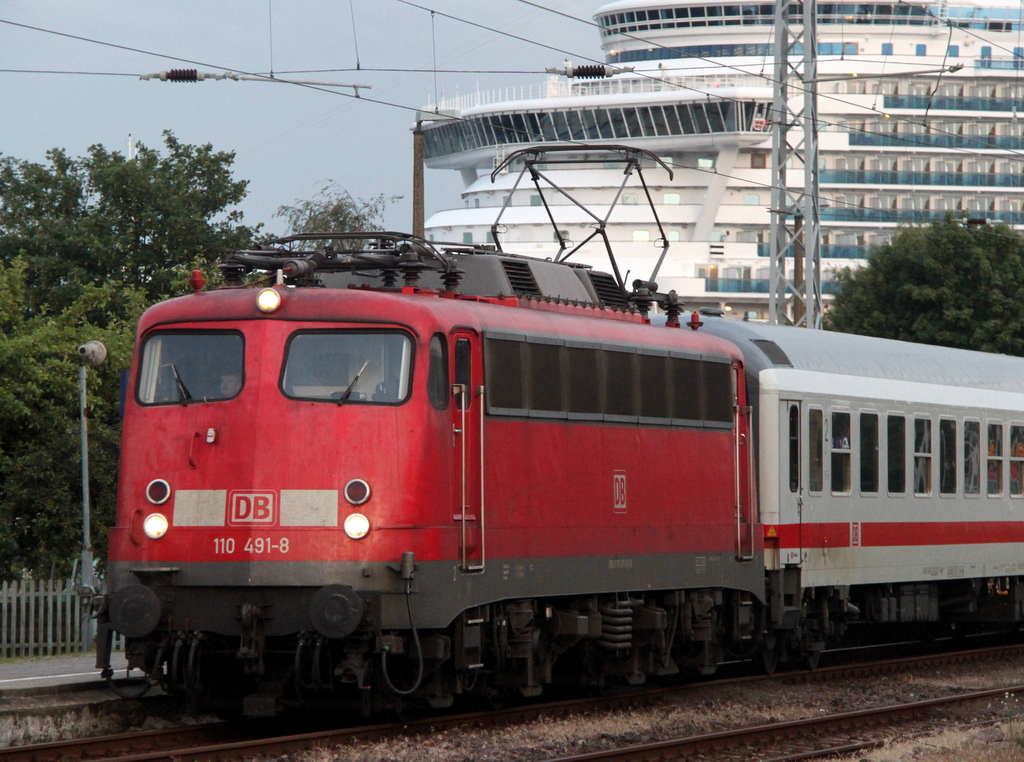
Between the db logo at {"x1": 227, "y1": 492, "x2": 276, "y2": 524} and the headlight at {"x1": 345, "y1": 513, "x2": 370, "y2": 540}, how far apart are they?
0.56m

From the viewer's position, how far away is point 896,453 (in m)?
19.9

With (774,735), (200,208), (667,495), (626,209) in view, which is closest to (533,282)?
(667,495)

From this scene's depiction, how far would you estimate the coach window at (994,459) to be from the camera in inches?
865

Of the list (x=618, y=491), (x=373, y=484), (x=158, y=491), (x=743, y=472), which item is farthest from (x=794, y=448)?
(x=158, y=491)

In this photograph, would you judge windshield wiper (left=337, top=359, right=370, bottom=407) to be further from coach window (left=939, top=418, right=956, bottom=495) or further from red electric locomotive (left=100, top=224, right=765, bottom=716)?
coach window (left=939, top=418, right=956, bottom=495)

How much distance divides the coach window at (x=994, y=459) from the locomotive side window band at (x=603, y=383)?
6934 mm

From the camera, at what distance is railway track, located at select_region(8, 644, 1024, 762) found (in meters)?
11.6

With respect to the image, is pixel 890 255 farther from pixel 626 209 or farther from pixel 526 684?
pixel 526 684

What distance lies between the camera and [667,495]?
15.3m

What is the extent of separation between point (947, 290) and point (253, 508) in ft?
141

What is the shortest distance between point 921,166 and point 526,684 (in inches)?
3031

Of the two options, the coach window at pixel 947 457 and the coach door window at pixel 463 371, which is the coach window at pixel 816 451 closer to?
the coach window at pixel 947 457

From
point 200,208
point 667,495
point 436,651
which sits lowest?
point 436,651

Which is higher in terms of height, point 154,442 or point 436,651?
point 154,442
